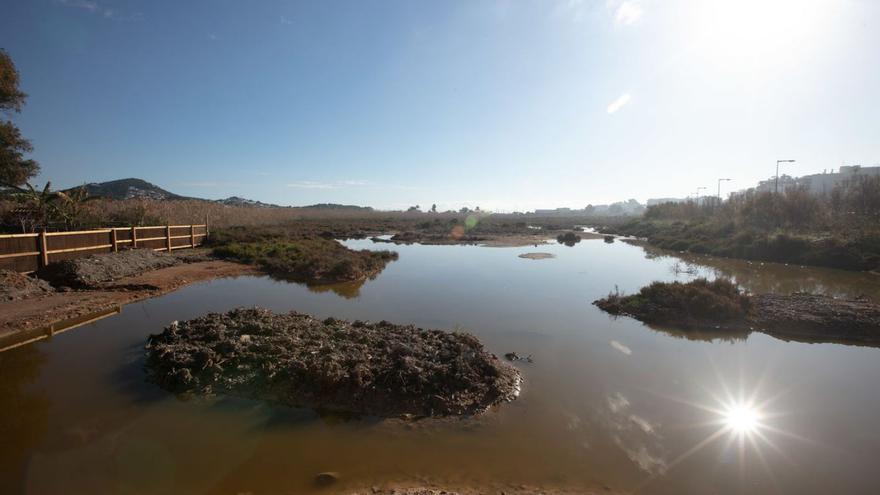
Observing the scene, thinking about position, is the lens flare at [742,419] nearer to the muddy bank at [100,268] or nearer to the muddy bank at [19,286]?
the muddy bank at [19,286]

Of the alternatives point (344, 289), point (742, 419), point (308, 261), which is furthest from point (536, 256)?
point (742, 419)

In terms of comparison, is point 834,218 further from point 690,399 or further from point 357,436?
point 357,436

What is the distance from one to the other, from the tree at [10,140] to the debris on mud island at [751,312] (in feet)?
91.0

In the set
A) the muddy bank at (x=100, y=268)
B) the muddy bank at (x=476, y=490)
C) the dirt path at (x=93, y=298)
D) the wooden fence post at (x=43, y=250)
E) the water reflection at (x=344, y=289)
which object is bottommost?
the muddy bank at (x=476, y=490)

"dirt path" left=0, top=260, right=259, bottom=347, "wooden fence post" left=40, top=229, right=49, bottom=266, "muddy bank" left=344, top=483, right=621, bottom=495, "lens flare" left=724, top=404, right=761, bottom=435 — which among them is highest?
"wooden fence post" left=40, top=229, right=49, bottom=266

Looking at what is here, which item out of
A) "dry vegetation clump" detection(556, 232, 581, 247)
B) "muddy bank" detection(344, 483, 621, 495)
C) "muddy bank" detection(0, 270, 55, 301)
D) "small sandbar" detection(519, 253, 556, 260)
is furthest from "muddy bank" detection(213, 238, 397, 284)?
"dry vegetation clump" detection(556, 232, 581, 247)

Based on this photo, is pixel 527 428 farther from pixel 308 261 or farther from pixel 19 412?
pixel 308 261

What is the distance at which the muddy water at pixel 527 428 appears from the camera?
450 centimetres

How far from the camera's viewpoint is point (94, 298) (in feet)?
38.5

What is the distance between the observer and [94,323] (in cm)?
982

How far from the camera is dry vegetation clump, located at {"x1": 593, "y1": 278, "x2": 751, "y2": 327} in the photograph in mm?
11406

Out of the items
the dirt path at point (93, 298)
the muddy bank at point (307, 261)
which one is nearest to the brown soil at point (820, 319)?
the muddy bank at point (307, 261)

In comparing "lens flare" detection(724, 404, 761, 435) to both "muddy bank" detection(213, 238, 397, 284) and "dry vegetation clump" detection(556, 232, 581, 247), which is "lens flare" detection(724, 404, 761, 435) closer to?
"muddy bank" detection(213, 238, 397, 284)

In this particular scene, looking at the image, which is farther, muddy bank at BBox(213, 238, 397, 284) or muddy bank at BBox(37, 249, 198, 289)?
muddy bank at BBox(213, 238, 397, 284)
